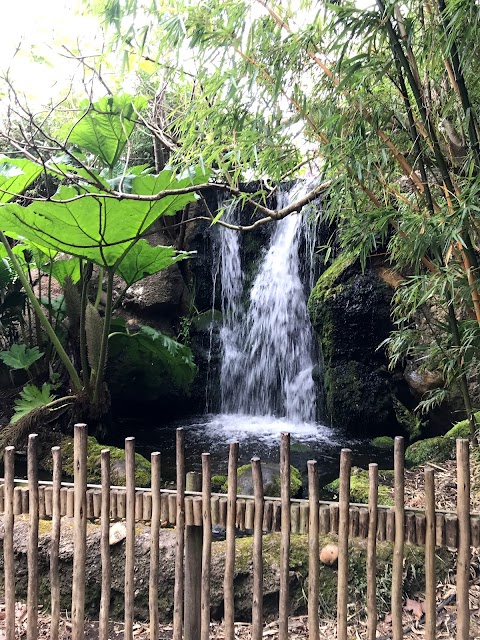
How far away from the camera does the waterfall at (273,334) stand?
292 inches

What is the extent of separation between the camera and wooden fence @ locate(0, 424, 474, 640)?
67.0 inches

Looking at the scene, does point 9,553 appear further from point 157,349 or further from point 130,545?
point 157,349

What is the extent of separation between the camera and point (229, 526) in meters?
1.80

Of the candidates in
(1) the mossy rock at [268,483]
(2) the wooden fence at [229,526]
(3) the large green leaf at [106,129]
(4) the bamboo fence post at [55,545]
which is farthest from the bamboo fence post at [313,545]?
(3) the large green leaf at [106,129]

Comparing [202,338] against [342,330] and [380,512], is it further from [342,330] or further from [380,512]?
[380,512]

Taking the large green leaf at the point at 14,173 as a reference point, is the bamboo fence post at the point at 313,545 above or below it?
below

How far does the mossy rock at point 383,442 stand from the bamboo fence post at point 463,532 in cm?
407

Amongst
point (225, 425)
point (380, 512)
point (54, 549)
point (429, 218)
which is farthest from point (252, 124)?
point (225, 425)

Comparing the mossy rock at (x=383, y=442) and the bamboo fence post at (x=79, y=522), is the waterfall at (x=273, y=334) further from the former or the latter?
the bamboo fence post at (x=79, y=522)

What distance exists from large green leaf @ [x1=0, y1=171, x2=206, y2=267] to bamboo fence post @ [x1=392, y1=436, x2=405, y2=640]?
2837 mm

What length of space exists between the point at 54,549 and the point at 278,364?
19.1 ft

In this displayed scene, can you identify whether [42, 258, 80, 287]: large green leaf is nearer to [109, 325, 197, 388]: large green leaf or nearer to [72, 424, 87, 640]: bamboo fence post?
[109, 325, 197, 388]: large green leaf

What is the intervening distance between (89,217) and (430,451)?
3.67 metres

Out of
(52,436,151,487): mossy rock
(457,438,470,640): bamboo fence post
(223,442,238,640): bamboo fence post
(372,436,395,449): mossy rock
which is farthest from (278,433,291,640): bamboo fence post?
(372,436,395,449): mossy rock
